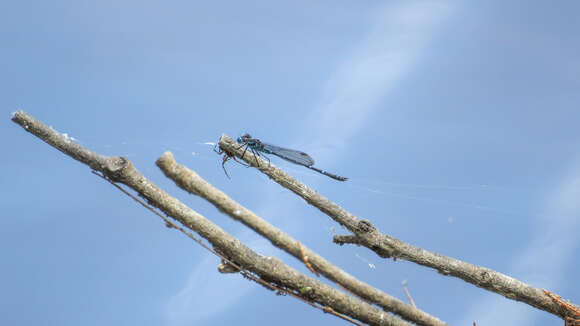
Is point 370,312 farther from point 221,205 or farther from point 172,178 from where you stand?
point 172,178

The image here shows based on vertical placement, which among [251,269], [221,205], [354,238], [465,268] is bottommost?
[251,269]

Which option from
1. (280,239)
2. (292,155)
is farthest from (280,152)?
(280,239)

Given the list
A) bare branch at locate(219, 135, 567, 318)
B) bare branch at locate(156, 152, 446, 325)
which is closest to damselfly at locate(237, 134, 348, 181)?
bare branch at locate(219, 135, 567, 318)

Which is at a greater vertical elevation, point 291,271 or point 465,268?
point 465,268

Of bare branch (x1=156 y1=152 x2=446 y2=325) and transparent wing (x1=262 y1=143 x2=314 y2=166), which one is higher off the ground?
transparent wing (x1=262 y1=143 x2=314 y2=166)

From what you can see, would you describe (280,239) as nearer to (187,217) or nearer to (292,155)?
(187,217)

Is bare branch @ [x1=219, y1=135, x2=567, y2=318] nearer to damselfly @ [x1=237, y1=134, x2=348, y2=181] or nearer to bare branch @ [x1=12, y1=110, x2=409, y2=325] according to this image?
damselfly @ [x1=237, y1=134, x2=348, y2=181]

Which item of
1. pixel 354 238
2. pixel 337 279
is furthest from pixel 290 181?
pixel 337 279
